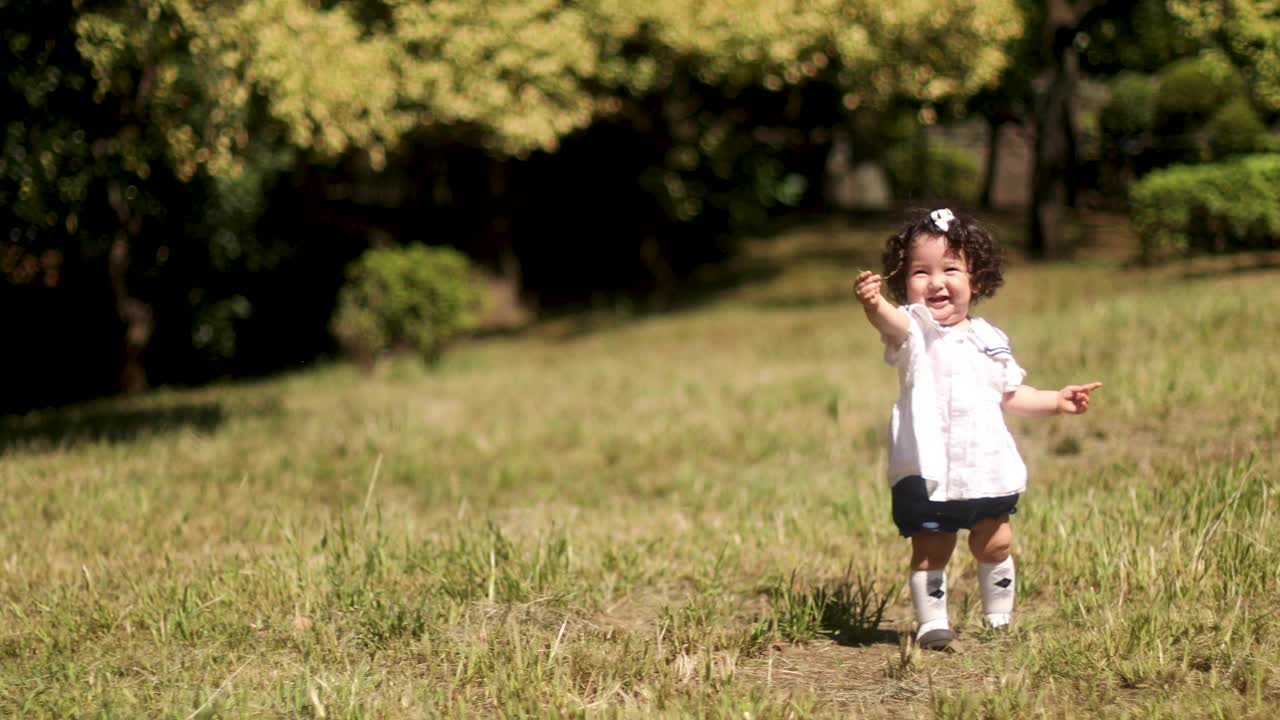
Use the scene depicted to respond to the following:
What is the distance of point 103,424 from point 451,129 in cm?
805

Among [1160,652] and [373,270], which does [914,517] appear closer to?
[1160,652]

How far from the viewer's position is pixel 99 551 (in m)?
6.27

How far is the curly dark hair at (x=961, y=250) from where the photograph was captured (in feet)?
14.5

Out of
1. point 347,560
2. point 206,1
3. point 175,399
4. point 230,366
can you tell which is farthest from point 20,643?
point 230,366

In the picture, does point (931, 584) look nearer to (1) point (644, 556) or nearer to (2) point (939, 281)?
(2) point (939, 281)

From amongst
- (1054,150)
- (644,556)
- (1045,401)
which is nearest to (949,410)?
(1045,401)

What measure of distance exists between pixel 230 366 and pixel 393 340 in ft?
17.7

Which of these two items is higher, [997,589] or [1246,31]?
[1246,31]

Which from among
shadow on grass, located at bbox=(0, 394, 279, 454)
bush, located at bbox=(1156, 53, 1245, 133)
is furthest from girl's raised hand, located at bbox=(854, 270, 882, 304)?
bush, located at bbox=(1156, 53, 1245, 133)

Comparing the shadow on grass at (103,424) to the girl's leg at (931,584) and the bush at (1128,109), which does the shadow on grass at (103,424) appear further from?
the bush at (1128,109)

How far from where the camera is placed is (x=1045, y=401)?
4.42 metres

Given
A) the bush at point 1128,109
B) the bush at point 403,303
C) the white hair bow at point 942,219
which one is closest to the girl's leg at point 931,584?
the white hair bow at point 942,219

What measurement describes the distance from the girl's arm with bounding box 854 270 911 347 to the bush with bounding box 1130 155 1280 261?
47.8 feet

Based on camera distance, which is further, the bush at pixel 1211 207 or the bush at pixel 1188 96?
the bush at pixel 1188 96
